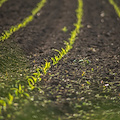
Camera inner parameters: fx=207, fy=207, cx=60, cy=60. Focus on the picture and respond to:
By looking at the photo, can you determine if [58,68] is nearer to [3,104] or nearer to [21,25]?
[3,104]

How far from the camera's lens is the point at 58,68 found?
475 centimetres

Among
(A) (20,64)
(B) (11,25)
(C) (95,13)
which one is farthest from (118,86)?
(C) (95,13)

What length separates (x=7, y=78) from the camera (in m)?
4.16

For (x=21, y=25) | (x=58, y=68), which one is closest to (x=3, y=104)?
(x=58, y=68)

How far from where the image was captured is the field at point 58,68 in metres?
3.42

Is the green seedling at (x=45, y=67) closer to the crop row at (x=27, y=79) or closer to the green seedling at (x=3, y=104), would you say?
the crop row at (x=27, y=79)

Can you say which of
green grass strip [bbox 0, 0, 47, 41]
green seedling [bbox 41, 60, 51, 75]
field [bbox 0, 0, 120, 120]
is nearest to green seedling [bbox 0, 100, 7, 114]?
field [bbox 0, 0, 120, 120]

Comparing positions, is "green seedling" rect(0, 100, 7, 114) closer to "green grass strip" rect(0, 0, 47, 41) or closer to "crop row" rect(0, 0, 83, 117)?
"crop row" rect(0, 0, 83, 117)

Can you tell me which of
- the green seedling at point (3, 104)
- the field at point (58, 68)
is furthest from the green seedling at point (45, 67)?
the green seedling at point (3, 104)

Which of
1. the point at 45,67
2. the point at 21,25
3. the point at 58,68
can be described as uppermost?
the point at 21,25

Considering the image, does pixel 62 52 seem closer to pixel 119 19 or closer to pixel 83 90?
pixel 83 90

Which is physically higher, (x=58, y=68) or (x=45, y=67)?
(x=45, y=67)

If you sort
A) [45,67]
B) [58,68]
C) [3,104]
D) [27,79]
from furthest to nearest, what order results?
[58,68]
[45,67]
[27,79]
[3,104]

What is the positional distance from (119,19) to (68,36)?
3.92 metres
